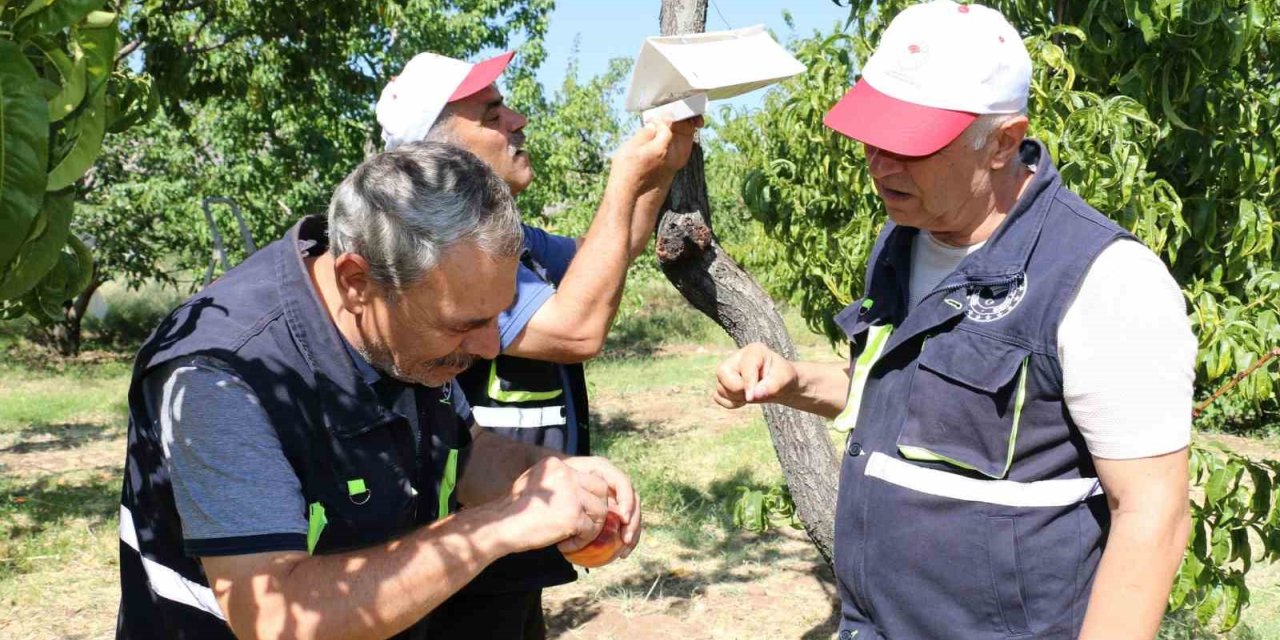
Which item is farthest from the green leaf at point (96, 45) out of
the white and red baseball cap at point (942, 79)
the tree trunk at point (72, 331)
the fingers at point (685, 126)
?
the tree trunk at point (72, 331)

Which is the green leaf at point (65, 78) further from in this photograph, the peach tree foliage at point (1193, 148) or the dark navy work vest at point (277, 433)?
the peach tree foliage at point (1193, 148)

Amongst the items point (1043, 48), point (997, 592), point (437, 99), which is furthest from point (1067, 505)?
point (437, 99)

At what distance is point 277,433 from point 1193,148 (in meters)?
2.72

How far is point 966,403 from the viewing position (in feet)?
6.08

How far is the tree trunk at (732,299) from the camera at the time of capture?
345 centimetres

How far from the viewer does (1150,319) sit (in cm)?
166

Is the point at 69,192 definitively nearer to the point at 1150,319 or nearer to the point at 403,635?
the point at 403,635

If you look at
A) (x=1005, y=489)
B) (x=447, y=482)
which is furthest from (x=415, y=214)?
(x=1005, y=489)

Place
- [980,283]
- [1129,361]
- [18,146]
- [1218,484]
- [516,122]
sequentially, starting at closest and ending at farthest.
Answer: [18,146] → [1129,361] → [980,283] → [516,122] → [1218,484]

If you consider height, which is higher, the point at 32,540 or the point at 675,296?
the point at 32,540

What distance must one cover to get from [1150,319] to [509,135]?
5.26ft

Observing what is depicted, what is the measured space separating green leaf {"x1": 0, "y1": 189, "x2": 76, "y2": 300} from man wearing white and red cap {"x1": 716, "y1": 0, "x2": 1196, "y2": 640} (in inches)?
49.7

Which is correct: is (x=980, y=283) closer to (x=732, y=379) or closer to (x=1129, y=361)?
(x=1129, y=361)

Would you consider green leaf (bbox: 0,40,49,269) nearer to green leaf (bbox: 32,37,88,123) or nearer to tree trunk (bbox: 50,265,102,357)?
green leaf (bbox: 32,37,88,123)
